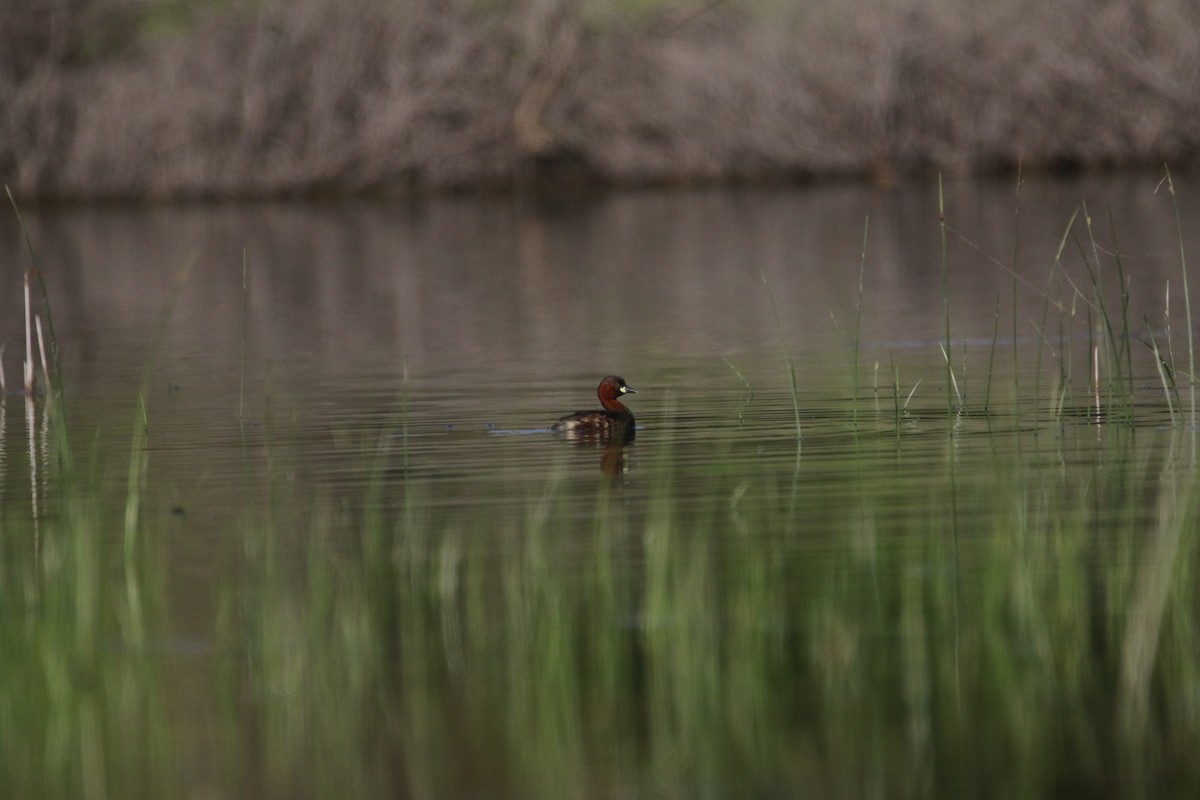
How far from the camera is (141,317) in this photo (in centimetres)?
1662

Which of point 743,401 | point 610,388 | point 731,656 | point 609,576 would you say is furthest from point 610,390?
point 731,656

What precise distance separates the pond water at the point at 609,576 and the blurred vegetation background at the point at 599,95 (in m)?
19.7

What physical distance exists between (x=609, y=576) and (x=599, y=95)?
91.6 ft

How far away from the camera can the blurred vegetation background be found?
32562 millimetres

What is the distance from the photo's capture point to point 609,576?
559cm

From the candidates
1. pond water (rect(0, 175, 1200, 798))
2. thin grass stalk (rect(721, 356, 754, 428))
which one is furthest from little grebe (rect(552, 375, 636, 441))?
thin grass stalk (rect(721, 356, 754, 428))

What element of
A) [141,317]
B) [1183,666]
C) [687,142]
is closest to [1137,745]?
[1183,666]

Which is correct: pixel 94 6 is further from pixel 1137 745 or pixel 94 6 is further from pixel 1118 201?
pixel 1137 745

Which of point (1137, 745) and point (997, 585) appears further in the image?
point (997, 585)

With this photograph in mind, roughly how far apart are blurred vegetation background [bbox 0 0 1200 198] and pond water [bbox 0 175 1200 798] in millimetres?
19724

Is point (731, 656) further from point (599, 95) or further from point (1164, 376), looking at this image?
point (599, 95)

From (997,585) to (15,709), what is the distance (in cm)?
220

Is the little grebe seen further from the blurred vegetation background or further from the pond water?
the blurred vegetation background

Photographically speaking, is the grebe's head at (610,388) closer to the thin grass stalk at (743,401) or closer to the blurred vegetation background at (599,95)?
the thin grass stalk at (743,401)
